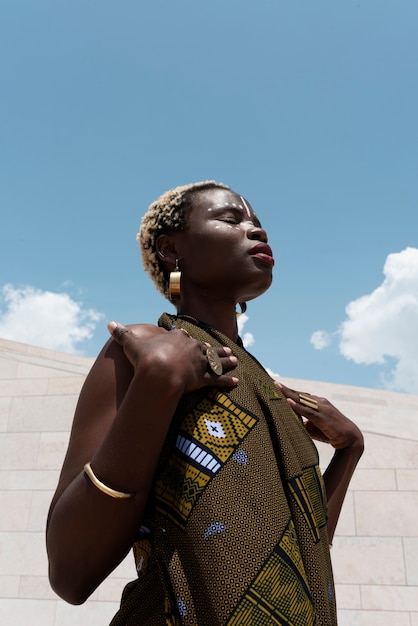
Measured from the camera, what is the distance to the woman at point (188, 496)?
1528 millimetres

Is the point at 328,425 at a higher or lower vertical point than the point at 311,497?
higher

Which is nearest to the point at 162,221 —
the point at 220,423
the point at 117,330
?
the point at 117,330

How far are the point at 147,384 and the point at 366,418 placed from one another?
925 centimetres

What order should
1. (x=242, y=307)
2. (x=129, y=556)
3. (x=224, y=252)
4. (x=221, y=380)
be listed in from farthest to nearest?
(x=129, y=556)
(x=242, y=307)
(x=224, y=252)
(x=221, y=380)

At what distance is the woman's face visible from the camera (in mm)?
2250

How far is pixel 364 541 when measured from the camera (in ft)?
23.4

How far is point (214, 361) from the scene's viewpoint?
5.88 ft

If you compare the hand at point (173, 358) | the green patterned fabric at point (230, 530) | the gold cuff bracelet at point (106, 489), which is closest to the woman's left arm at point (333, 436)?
the green patterned fabric at point (230, 530)

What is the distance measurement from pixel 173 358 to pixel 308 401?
3.13ft

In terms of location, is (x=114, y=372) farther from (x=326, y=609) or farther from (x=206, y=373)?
(x=326, y=609)

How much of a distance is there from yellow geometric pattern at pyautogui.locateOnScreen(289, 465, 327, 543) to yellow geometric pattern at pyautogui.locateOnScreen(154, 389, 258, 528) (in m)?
0.24

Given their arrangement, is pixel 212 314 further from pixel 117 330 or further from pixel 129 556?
pixel 129 556

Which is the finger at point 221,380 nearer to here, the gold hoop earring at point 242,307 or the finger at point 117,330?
the finger at point 117,330

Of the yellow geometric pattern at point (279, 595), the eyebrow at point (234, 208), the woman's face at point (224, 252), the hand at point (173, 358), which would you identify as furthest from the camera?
the eyebrow at point (234, 208)
